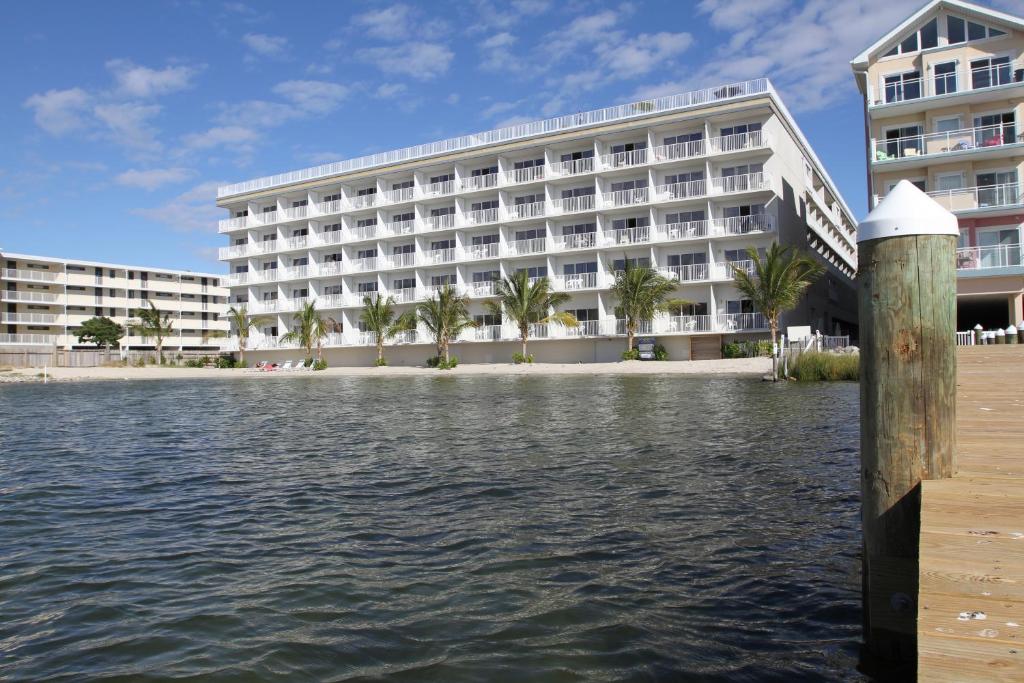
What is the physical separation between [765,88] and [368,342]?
35018 mm

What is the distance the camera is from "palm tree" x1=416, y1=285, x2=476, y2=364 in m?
49.2

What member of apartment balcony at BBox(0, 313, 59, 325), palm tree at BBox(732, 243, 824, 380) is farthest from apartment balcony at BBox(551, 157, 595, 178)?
apartment balcony at BBox(0, 313, 59, 325)

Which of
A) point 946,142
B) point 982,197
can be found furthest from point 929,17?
point 982,197

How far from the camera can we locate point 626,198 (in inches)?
1828

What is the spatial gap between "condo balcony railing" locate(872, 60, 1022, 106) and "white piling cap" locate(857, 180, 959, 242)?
35.9 metres

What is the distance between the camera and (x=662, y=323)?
144ft

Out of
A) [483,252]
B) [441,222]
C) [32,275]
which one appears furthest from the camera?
[32,275]

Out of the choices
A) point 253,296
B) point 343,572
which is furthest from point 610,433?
point 253,296

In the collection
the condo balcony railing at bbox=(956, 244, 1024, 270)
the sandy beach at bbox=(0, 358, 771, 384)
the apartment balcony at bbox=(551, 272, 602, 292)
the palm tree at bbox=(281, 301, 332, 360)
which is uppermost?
the apartment balcony at bbox=(551, 272, 602, 292)

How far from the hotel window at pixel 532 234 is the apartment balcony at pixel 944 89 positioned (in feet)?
74.9

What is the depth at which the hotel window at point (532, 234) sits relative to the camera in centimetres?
5072

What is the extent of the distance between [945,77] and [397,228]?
39147mm

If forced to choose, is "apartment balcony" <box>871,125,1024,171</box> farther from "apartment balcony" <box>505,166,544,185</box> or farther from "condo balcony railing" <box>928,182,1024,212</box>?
"apartment balcony" <box>505,166,544,185</box>

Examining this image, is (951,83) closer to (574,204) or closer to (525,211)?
(574,204)
